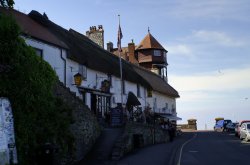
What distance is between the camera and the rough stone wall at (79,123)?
19.5 meters

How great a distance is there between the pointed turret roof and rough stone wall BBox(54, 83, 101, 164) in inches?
1852

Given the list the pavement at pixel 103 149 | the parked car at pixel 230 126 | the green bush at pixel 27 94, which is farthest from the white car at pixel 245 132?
the green bush at pixel 27 94

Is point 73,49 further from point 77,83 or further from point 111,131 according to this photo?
point 111,131

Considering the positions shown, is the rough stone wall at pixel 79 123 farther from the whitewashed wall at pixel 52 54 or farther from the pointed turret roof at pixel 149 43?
the pointed turret roof at pixel 149 43

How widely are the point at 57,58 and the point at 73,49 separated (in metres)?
3.83

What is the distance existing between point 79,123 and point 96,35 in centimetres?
3560

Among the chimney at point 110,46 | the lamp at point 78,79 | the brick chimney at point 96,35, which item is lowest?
the lamp at point 78,79

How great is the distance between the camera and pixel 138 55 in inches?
2761

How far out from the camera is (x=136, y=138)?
88.5 ft

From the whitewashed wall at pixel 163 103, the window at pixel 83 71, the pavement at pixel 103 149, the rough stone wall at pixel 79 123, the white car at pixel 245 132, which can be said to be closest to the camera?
the rough stone wall at pixel 79 123

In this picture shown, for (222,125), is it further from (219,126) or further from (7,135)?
(7,135)

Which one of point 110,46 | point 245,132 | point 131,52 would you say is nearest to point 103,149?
point 245,132

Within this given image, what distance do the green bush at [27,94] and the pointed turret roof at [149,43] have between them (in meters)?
52.2

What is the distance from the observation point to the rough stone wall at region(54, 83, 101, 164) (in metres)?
19.5
